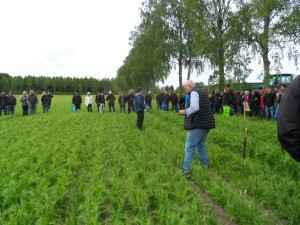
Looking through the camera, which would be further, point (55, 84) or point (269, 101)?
point (55, 84)

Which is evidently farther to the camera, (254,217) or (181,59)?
(181,59)

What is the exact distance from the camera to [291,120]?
8.01ft

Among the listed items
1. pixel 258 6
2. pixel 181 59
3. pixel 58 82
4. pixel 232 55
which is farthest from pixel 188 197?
pixel 58 82

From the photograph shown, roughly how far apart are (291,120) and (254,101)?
14.9 meters

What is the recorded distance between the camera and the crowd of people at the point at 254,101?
14.9 meters

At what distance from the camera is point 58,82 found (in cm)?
11806

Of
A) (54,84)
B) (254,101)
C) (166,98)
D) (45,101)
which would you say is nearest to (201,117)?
(254,101)

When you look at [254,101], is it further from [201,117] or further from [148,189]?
[148,189]

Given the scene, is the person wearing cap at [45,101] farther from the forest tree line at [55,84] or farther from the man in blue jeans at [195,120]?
the forest tree line at [55,84]

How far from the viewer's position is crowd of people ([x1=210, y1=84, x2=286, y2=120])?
587 inches

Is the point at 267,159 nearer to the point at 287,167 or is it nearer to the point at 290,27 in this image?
the point at 287,167

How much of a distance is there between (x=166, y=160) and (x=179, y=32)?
988 inches

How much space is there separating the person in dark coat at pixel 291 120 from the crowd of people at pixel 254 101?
11.6m

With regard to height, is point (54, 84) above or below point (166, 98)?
above
